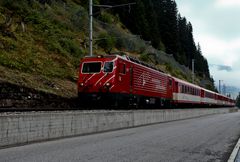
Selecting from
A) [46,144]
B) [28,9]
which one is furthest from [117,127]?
[28,9]

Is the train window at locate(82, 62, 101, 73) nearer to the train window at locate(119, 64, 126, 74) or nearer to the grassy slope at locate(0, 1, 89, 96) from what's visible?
the train window at locate(119, 64, 126, 74)

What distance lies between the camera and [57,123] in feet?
43.7

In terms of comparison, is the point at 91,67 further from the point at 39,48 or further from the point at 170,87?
the point at 170,87

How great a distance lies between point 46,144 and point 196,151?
4308 millimetres

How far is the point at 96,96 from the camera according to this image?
2217cm

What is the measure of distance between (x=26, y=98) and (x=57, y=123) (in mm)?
8701

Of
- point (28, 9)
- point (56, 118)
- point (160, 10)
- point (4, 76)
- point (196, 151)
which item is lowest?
point (196, 151)

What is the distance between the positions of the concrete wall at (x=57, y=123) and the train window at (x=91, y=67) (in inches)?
150

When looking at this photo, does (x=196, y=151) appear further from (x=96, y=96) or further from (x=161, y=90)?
(x=161, y=90)

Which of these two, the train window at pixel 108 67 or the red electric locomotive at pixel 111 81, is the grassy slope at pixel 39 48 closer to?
the red electric locomotive at pixel 111 81

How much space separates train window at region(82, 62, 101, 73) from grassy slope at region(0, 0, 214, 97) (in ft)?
9.36

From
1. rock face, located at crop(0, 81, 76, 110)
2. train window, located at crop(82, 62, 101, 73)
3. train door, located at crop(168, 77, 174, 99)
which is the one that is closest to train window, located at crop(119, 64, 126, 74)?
train window, located at crop(82, 62, 101, 73)

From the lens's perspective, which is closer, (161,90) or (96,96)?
(96,96)

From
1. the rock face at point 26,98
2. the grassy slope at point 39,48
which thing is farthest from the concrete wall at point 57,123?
the grassy slope at point 39,48
